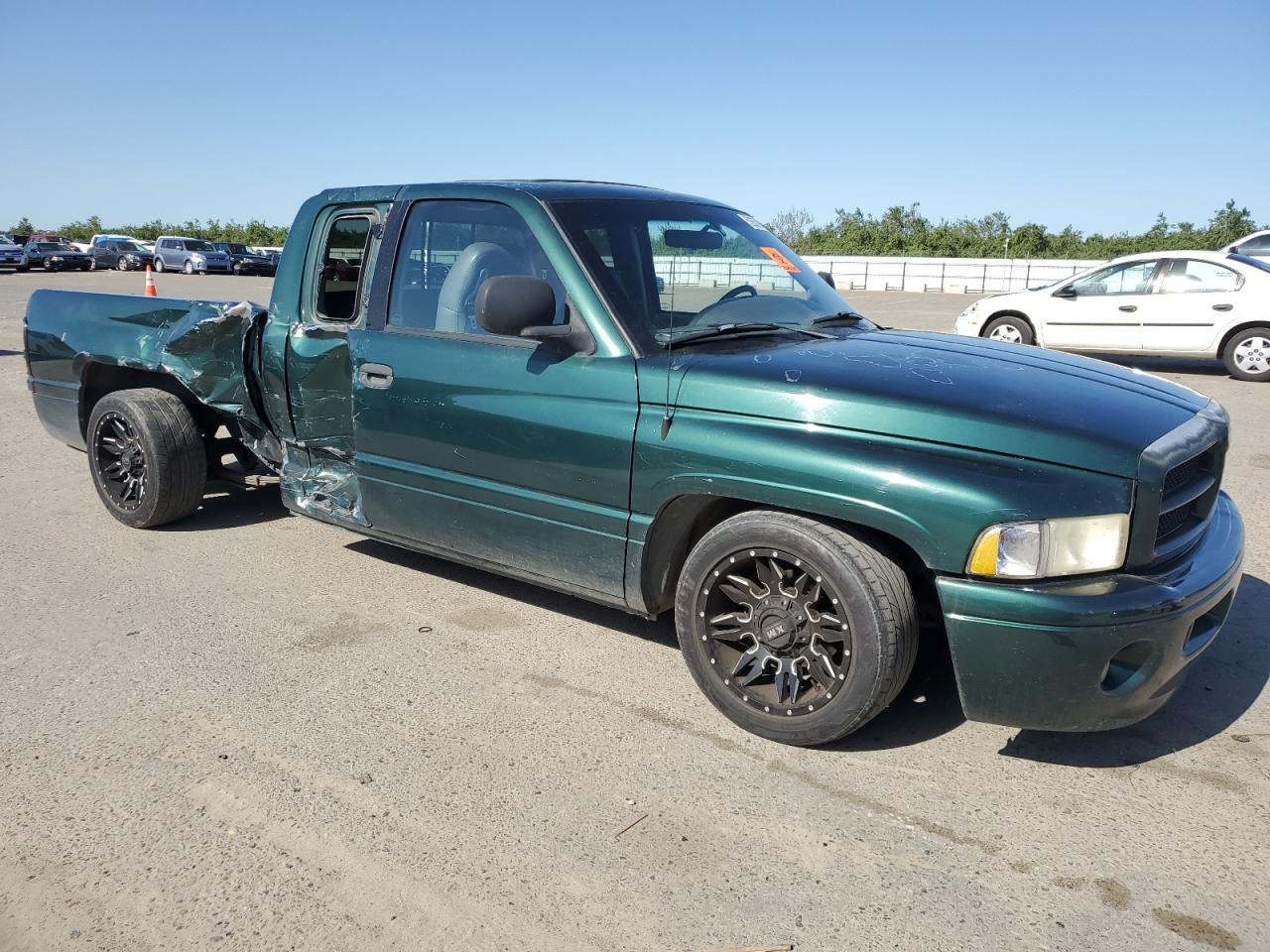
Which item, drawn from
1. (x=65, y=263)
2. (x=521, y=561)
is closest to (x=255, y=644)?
(x=521, y=561)

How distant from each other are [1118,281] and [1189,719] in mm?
9980

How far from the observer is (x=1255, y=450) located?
7285mm

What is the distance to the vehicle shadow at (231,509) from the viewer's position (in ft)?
18.1

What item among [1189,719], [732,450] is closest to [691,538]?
[732,450]

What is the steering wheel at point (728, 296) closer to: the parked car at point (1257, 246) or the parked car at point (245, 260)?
the parked car at point (1257, 246)

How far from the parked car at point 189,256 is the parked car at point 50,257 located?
16.1 feet

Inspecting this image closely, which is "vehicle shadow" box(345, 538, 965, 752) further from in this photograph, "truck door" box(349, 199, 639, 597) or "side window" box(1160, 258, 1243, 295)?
"side window" box(1160, 258, 1243, 295)

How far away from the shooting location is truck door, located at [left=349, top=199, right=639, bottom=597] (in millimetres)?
3424

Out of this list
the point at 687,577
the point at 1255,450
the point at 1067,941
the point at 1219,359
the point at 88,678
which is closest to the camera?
the point at 1067,941

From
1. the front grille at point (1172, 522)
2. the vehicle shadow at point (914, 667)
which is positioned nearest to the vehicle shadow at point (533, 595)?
the vehicle shadow at point (914, 667)

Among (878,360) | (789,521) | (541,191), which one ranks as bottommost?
(789,521)

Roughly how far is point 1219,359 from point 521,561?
1074 centimetres

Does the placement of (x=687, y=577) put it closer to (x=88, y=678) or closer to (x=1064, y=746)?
(x=1064, y=746)

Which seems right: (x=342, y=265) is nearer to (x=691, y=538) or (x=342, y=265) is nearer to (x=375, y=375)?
(x=375, y=375)
